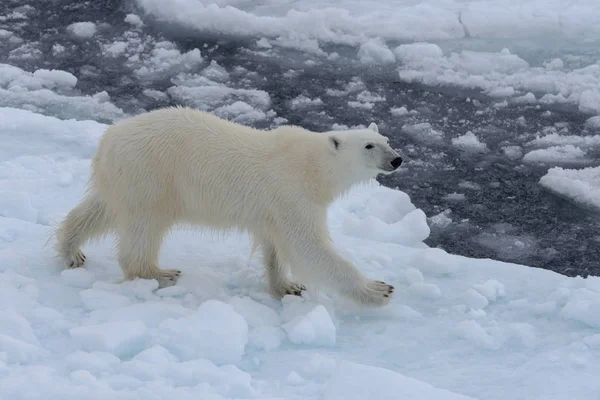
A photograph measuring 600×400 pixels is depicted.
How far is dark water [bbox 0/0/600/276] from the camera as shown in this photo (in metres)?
5.73

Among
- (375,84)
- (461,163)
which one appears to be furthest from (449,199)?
(375,84)

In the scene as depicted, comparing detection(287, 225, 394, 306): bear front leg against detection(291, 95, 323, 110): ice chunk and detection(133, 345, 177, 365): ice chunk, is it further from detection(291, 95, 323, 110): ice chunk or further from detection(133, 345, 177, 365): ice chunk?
detection(291, 95, 323, 110): ice chunk

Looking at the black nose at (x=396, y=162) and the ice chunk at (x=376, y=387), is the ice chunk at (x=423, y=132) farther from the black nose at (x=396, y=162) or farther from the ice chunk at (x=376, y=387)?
the ice chunk at (x=376, y=387)

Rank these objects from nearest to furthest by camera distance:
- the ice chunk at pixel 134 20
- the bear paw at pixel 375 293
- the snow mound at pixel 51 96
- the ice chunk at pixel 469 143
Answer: the bear paw at pixel 375 293, the ice chunk at pixel 469 143, the snow mound at pixel 51 96, the ice chunk at pixel 134 20

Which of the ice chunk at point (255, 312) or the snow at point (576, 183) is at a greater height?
the snow at point (576, 183)

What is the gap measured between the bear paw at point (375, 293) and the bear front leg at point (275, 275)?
421mm

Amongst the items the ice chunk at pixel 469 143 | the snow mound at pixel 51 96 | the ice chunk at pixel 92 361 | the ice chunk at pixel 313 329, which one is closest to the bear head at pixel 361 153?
the ice chunk at pixel 313 329

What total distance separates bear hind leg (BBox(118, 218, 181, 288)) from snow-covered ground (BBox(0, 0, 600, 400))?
0.13 meters

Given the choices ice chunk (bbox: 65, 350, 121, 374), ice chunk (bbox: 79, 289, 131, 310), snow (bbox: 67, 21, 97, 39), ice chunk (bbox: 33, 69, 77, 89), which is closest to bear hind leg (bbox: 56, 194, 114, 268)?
ice chunk (bbox: 79, 289, 131, 310)

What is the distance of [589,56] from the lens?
852 cm

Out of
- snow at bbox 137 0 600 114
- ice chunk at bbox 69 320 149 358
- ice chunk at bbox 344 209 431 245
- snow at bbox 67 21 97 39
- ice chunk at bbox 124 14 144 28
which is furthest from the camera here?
ice chunk at bbox 124 14 144 28

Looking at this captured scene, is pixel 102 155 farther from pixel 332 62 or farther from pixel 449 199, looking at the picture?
pixel 332 62

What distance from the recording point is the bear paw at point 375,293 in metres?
3.85

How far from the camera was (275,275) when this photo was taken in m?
4.09
